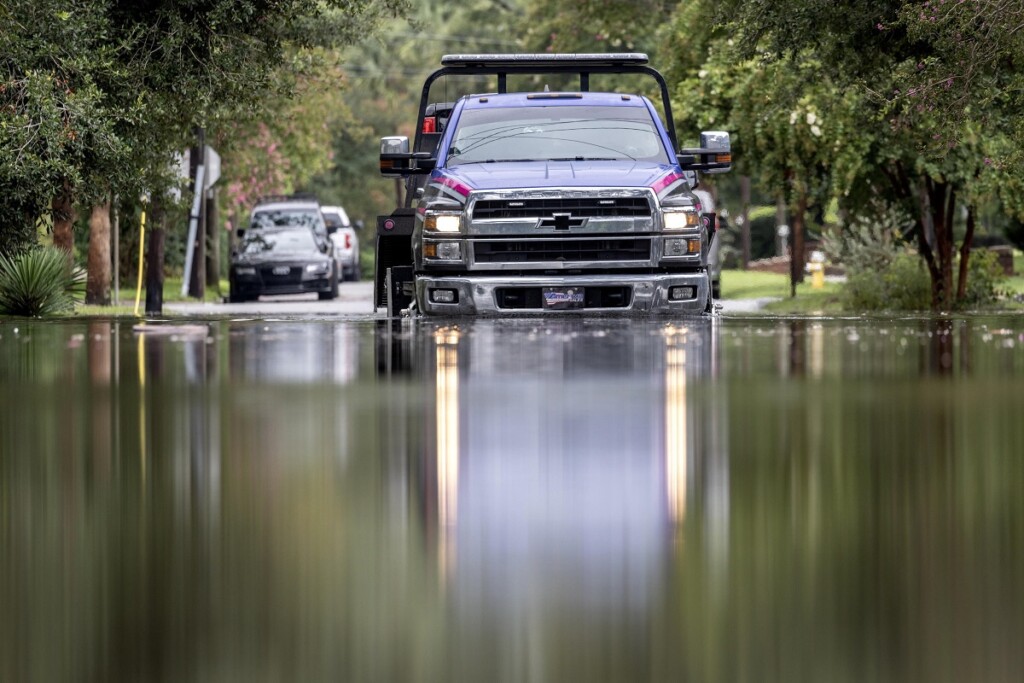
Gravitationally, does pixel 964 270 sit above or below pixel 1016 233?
below

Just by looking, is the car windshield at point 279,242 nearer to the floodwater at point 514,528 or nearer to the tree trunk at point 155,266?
the tree trunk at point 155,266

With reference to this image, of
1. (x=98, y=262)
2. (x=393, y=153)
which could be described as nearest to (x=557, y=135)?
(x=393, y=153)

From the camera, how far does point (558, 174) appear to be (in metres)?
16.1

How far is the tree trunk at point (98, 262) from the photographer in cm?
3491

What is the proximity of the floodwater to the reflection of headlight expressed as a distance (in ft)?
18.4

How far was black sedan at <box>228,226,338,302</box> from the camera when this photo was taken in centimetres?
4084

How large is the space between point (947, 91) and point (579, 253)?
15.1ft

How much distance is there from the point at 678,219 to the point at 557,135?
2155 mm

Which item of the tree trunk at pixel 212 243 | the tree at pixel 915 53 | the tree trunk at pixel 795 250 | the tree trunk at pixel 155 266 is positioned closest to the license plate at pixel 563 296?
the tree at pixel 915 53

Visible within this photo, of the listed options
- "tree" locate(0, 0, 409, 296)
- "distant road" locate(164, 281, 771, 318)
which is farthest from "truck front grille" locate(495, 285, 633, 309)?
"distant road" locate(164, 281, 771, 318)

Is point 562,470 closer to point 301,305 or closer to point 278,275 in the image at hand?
point 301,305

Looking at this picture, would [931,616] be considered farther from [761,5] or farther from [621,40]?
[621,40]

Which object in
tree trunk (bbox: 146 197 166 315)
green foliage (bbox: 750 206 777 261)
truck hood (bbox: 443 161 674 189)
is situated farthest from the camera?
green foliage (bbox: 750 206 777 261)

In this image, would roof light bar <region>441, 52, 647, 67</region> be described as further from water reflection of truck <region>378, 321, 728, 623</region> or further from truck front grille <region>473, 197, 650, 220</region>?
water reflection of truck <region>378, 321, 728, 623</region>
